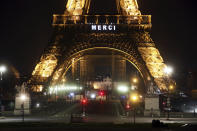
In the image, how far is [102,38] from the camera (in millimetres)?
60812

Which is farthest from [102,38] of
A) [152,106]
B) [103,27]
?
[152,106]

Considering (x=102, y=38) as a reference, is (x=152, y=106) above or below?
below

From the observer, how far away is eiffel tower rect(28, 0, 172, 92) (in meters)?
57.7

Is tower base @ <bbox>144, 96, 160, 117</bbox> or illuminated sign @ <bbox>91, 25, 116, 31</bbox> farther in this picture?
illuminated sign @ <bbox>91, 25, 116, 31</bbox>

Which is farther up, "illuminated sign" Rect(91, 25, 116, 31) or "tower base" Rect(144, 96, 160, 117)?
"illuminated sign" Rect(91, 25, 116, 31)

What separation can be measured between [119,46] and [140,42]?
13.0ft

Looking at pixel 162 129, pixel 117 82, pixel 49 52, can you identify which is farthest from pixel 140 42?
pixel 117 82

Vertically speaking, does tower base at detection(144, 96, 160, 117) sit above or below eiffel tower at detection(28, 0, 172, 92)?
below

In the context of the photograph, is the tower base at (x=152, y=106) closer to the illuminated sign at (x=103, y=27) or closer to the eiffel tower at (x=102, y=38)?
the eiffel tower at (x=102, y=38)

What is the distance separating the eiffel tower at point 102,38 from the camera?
2271 inches

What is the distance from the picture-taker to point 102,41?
60781 mm

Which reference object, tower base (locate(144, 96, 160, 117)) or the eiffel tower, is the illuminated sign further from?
tower base (locate(144, 96, 160, 117))

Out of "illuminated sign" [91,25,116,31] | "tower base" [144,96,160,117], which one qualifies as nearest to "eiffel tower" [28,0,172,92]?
"illuminated sign" [91,25,116,31]

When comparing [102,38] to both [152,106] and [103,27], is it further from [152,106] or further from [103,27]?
[152,106]
